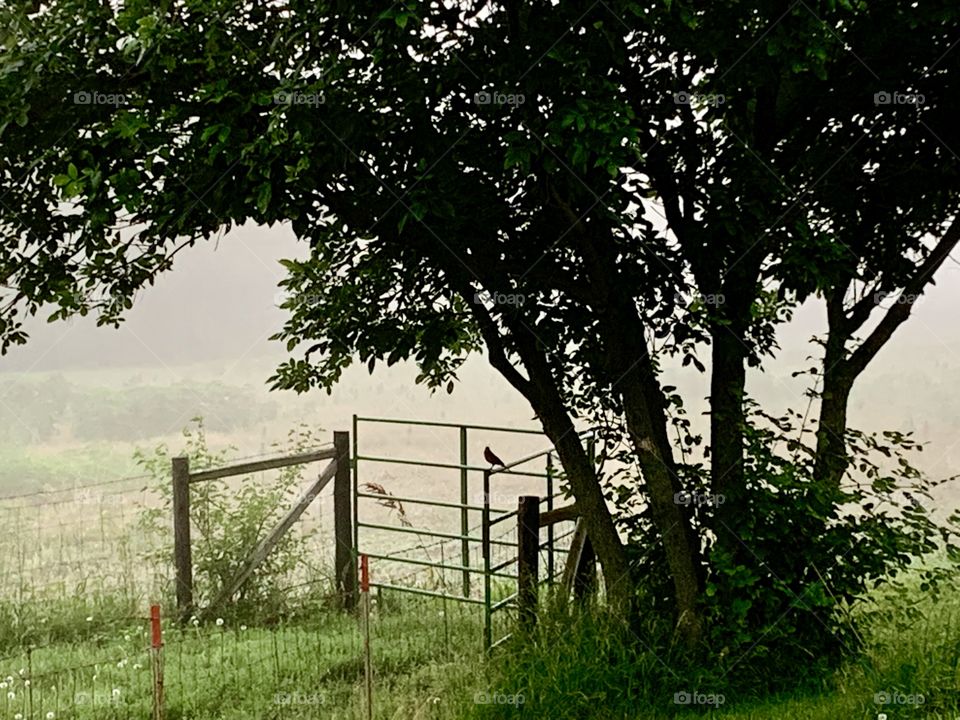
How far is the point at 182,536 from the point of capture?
32.4 ft

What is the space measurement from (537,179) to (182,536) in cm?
518

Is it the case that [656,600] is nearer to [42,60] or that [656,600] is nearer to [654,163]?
[654,163]

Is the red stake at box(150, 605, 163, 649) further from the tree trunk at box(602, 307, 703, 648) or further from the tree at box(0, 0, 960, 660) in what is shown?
the tree trunk at box(602, 307, 703, 648)

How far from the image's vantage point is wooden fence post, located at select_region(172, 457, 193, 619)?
9.83 m

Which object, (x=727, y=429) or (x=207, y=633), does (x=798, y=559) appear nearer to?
(x=727, y=429)

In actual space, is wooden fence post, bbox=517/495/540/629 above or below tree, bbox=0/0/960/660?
below

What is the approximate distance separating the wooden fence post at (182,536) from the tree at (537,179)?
198 centimetres

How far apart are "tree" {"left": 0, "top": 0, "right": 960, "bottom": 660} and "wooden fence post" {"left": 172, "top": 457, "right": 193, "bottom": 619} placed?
1980 mm

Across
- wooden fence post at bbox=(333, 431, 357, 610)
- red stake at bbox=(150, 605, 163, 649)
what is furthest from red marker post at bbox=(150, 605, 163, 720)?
wooden fence post at bbox=(333, 431, 357, 610)

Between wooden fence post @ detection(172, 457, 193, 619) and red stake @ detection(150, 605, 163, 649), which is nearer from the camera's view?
red stake @ detection(150, 605, 163, 649)

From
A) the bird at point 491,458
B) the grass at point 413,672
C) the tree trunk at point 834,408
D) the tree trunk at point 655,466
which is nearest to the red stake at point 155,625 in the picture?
the grass at point 413,672

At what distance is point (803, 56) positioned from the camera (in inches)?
232

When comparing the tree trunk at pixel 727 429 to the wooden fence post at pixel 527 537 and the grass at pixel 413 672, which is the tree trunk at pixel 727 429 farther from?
the wooden fence post at pixel 527 537

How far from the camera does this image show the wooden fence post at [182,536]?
32.2 feet
